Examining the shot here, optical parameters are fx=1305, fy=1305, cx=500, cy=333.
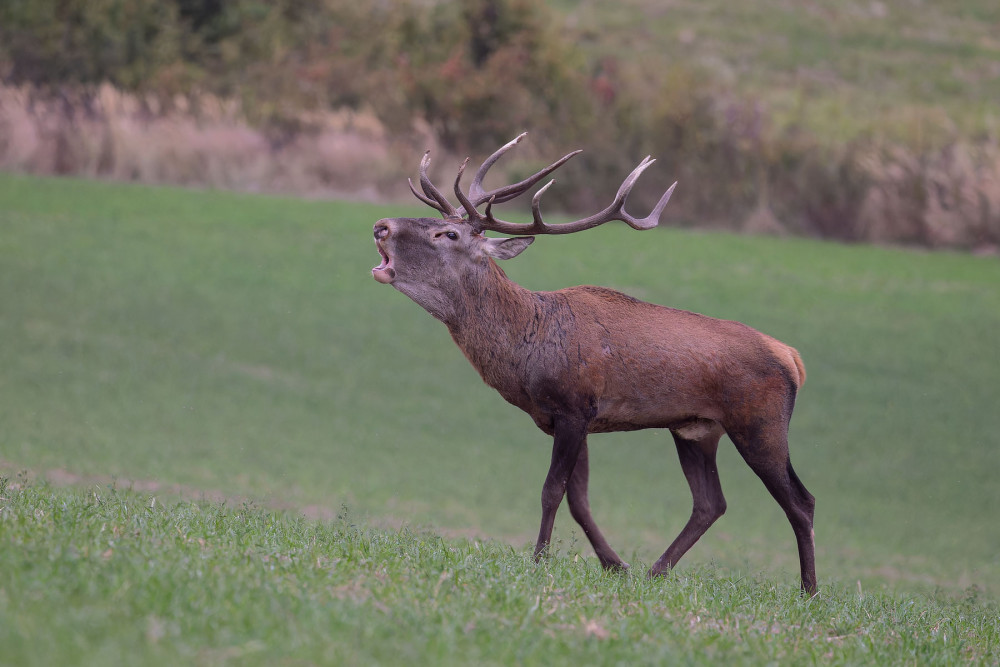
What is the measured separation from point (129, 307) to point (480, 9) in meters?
13.8

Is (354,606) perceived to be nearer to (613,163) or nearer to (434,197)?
(434,197)

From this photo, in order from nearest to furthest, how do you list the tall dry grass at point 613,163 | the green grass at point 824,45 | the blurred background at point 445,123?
the tall dry grass at point 613,163
the blurred background at point 445,123
the green grass at point 824,45

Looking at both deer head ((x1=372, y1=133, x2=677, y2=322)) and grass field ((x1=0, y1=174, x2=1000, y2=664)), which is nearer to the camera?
grass field ((x1=0, y1=174, x2=1000, y2=664))

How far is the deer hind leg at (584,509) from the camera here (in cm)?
823

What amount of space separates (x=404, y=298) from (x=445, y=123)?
9.06m

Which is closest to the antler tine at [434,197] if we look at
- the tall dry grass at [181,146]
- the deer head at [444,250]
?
the deer head at [444,250]

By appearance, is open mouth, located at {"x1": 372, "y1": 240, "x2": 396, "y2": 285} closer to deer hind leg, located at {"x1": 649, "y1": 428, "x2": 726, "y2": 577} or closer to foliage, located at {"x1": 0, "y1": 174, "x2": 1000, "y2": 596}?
deer hind leg, located at {"x1": 649, "y1": 428, "x2": 726, "y2": 577}

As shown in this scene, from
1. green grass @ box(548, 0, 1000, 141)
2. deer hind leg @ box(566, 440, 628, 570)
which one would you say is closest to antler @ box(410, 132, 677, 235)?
deer hind leg @ box(566, 440, 628, 570)

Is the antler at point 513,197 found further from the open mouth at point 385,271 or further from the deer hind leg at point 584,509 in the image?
the deer hind leg at point 584,509

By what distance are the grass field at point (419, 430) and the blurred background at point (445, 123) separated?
203cm

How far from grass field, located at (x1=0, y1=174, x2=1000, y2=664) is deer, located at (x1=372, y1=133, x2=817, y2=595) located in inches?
31.1

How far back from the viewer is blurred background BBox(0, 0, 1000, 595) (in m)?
13.6

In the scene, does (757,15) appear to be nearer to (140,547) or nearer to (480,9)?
(480,9)

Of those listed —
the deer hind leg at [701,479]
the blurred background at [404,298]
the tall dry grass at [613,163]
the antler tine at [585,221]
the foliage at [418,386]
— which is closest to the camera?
the antler tine at [585,221]
